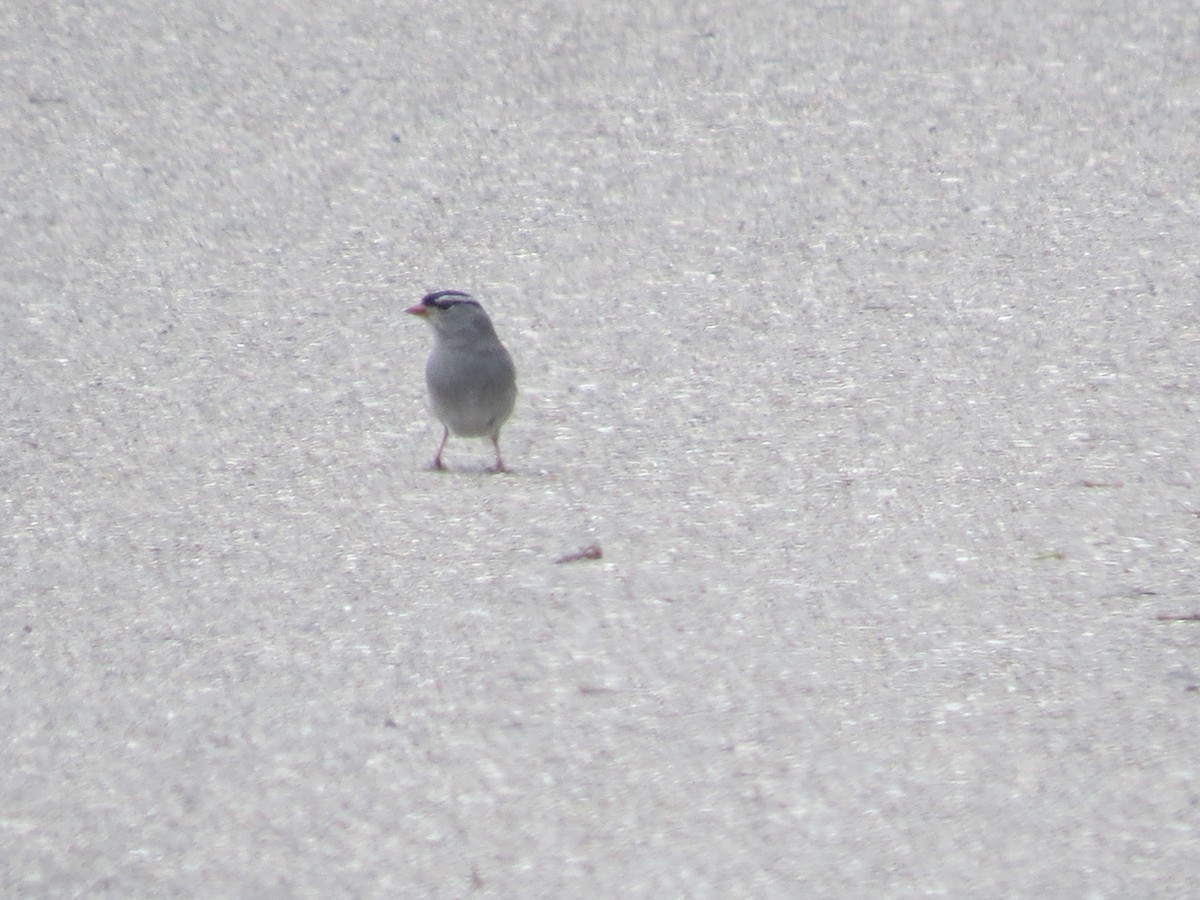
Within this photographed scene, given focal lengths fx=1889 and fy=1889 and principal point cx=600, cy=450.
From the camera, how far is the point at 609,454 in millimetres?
6902

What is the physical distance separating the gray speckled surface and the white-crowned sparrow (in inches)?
9.2

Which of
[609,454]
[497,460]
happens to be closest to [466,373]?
[497,460]

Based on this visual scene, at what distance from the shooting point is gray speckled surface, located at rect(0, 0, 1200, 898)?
14.4ft

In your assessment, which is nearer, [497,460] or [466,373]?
[466,373]

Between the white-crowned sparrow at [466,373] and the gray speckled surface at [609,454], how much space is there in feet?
0.77

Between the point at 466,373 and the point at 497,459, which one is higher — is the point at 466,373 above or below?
above

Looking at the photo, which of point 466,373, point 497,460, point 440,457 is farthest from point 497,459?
point 466,373

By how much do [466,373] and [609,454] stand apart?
0.60 metres

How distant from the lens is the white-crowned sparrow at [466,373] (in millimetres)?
6824

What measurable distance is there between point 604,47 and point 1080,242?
348 centimetres

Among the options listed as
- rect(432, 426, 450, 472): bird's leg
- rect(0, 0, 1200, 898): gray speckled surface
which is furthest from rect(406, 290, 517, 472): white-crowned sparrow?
rect(0, 0, 1200, 898): gray speckled surface

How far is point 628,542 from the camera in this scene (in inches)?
236

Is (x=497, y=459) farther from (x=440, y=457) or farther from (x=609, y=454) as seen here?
(x=609, y=454)

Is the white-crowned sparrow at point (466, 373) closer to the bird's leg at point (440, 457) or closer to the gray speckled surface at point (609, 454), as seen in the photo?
the bird's leg at point (440, 457)
